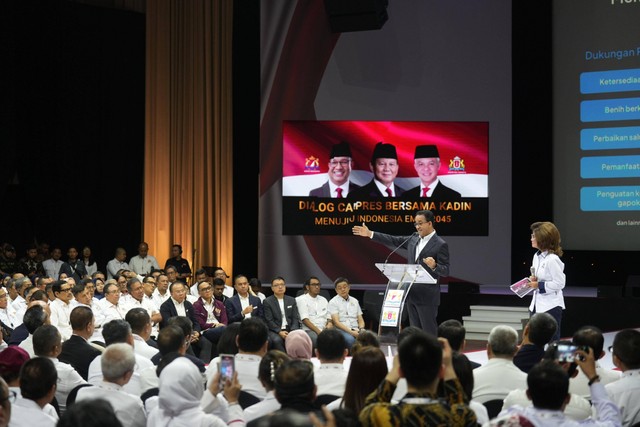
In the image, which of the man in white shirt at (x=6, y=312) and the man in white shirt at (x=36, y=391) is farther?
the man in white shirt at (x=6, y=312)

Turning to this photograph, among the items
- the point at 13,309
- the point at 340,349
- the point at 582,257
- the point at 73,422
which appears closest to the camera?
the point at 73,422

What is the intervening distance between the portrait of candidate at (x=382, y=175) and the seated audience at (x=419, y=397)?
899cm

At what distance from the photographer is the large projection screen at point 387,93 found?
11633mm

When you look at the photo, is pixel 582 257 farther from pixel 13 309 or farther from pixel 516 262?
pixel 13 309

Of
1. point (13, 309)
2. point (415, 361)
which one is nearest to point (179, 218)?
point (13, 309)

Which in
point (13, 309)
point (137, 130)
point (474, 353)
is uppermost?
point (137, 130)

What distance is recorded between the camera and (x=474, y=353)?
939cm

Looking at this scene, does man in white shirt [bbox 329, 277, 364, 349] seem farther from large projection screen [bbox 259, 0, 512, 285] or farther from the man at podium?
large projection screen [bbox 259, 0, 512, 285]

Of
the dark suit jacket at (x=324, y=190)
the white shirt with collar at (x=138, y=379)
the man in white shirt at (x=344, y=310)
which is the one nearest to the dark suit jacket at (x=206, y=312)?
the man in white shirt at (x=344, y=310)

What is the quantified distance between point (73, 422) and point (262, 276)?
968 centimetres

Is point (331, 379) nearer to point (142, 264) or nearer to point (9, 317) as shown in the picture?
point (9, 317)

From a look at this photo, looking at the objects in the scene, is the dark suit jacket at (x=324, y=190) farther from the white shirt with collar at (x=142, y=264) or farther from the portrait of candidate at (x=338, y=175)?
the white shirt with collar at (x=142, y=264)

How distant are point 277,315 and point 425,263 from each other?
2423 mm

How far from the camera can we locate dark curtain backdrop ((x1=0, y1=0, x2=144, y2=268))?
12219mm
